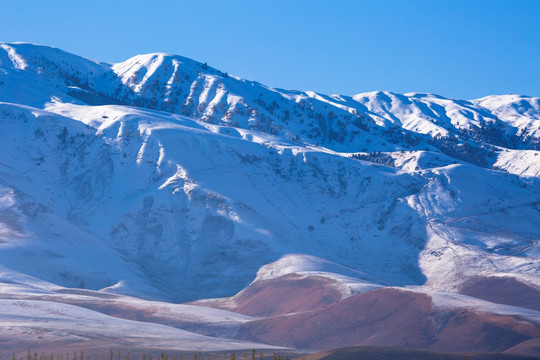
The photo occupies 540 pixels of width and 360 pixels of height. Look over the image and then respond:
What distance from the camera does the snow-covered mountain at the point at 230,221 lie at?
3159 inches

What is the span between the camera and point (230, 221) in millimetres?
97750

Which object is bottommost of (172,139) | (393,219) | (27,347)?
(27,347)

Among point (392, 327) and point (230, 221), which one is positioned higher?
point (230, 221)

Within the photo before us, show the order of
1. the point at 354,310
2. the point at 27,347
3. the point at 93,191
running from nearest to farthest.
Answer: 1. the point at 27,347
2. the point at 354,310
3. the point at 93,191

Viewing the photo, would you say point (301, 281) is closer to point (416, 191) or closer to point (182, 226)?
point (182, 226)

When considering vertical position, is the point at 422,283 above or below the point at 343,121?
below

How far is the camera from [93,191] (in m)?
106

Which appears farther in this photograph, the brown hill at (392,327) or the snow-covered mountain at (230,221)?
the snow-covered mountain at (230,221)

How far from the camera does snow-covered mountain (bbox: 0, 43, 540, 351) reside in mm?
80250

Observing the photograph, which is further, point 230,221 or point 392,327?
point 230,221

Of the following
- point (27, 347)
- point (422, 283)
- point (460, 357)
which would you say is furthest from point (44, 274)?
point (460, 357)

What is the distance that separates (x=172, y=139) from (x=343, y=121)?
66.2m

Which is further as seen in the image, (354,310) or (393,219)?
(393,219)

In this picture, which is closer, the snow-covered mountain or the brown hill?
the brown hill
